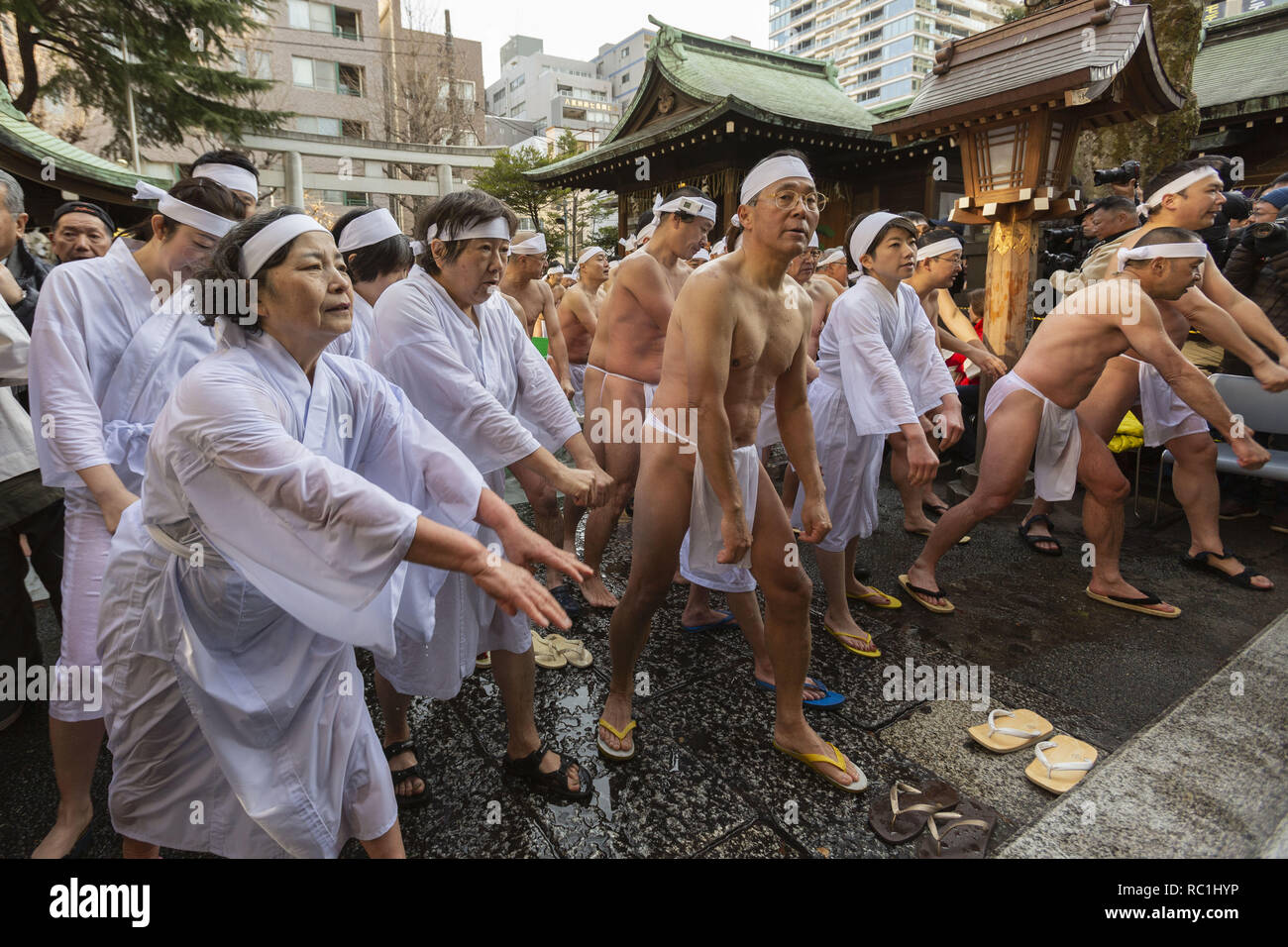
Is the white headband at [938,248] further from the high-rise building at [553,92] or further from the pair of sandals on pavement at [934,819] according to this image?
the high-rise building at [553,92]

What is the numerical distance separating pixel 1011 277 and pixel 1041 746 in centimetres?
461

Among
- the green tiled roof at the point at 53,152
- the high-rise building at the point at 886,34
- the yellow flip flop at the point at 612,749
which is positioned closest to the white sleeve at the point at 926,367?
the yellow flip flop at the point at 612,749

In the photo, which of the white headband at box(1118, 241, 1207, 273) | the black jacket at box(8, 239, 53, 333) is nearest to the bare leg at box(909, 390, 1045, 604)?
the white headband at box(1118, 241, 1207, 273)

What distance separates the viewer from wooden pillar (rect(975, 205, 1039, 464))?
5848mm

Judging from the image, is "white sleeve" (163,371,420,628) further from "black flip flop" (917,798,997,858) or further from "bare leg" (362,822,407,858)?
"black flip flop" (917,798,997,858)

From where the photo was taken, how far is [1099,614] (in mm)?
3986

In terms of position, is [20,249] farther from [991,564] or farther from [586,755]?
[991,564]

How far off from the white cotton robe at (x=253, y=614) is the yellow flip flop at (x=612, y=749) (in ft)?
3.35

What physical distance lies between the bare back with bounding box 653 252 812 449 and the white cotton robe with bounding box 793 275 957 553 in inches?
38.2

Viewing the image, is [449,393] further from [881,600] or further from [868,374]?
[881,600]

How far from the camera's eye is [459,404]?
259cm

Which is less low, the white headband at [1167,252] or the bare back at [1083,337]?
the white headband at [1167,252]

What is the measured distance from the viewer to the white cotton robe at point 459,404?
2.35 metres

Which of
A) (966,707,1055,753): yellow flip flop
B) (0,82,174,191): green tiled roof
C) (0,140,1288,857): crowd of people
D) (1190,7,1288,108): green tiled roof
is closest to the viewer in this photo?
→ (0,140,1288,857): crowd of people
